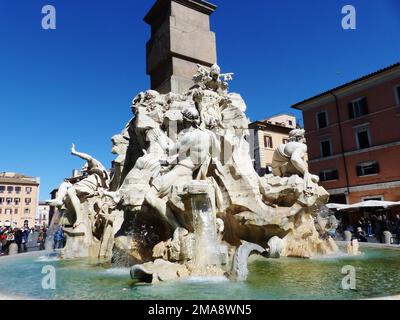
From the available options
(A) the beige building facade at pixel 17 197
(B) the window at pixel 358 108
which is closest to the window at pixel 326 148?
(B) the window at pixel 358 108

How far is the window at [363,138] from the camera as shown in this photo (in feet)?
87.6

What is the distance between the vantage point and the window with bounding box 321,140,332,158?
29.7 metres

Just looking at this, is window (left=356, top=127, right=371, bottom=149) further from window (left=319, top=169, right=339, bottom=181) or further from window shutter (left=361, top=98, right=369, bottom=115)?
window (left=319, top=169, right=339, bottom=181)

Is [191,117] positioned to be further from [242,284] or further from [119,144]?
[119,144]

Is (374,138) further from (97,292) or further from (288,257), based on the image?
(97,292)

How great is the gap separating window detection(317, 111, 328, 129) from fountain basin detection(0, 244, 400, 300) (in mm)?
26798

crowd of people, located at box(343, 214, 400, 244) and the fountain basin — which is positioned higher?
crowd of people, located at box(343, 214, 400, 244)

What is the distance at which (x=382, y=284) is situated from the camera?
3.76 meters

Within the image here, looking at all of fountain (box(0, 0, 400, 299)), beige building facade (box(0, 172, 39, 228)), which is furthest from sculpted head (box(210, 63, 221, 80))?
beige building facade (box(0, 172, 39, 228))

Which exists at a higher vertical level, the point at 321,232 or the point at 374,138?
the point at 374,138

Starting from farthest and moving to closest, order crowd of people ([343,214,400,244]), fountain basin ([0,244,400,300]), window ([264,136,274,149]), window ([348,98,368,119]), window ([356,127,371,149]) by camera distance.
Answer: window ([264,136,274,149]) → window ([348,98,368,119]) → window ([356,127,371,149]) → crowd of people ([343,214,400,244]) → fountain basin ([0,244,400,300])

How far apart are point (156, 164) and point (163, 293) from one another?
10.7ft

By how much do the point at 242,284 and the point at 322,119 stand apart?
29604mm
